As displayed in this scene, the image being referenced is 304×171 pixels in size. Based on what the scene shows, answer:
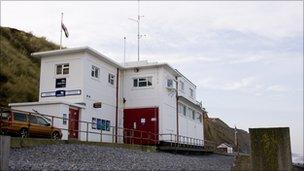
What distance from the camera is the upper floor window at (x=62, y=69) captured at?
28092mm

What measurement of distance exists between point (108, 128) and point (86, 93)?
376cm

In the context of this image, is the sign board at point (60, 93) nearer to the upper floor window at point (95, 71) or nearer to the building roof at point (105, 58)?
the upper floor window at point (95, 71)

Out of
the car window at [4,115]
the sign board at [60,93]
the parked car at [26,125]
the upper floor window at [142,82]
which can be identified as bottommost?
the parked car at [26,125]

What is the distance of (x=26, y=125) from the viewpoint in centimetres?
2073

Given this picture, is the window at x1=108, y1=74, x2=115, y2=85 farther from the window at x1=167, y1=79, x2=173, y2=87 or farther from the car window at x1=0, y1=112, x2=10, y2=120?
the car window at x1=0, y1=112, x2=10, y2=120

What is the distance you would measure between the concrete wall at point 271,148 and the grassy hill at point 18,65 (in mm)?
32016

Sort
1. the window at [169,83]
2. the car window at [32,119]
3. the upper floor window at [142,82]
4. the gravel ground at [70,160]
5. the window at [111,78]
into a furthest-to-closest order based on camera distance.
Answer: the window at [169,83]
the upper floor window at [142,82]
the window at [111,78]
the car window at [32,119]
the gravel ground at [70,160]

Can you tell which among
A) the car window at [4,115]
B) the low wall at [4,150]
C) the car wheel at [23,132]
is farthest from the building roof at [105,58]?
the low wall at [4,150]

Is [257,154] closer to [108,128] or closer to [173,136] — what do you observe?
[108,128]

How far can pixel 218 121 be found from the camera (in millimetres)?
97125

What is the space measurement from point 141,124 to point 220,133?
2237 inches

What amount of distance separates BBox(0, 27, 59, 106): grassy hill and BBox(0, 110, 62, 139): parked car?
13.3 m

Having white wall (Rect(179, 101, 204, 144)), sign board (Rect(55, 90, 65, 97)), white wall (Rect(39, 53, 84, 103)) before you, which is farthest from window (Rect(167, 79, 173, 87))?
sign board (Rect(55, 90, 65, 97))

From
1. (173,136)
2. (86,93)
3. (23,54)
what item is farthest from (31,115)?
(23,54)
